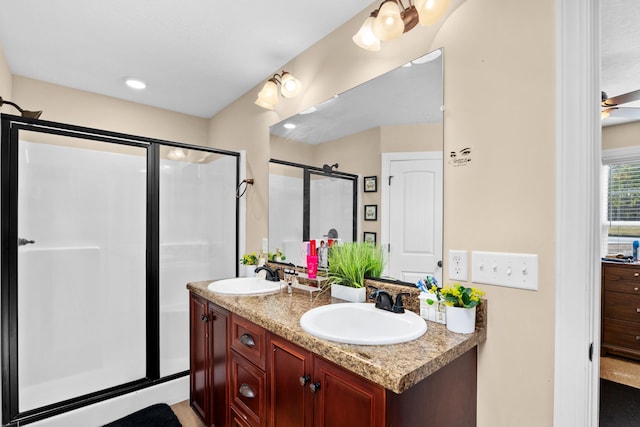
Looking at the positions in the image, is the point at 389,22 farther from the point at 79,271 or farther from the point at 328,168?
the point at 79,271

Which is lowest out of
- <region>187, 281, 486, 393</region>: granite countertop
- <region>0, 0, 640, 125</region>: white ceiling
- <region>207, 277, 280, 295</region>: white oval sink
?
<region>207, 277, 280, 295</region>: white oval sink

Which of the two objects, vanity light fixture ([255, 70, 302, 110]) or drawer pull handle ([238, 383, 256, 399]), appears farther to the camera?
vanity light fixture ([255, 70, 302, 110])

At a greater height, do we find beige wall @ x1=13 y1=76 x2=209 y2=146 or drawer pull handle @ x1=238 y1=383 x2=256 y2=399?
beige wall @ x1=13 y1=76 x2=209 y2=146

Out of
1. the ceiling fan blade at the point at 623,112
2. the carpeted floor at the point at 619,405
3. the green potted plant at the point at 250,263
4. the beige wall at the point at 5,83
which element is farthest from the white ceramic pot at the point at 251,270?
the ceiling fan blade at the point at 623,112

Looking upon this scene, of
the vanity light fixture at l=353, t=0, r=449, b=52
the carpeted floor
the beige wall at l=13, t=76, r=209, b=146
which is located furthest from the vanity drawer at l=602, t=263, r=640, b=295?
the beige wall at l=13, t=76, r=209, b=146

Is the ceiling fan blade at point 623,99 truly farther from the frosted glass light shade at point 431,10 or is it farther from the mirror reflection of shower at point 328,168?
the mirror reflection of shower at point 328,168

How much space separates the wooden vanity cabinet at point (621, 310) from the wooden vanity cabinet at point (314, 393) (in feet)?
11.0

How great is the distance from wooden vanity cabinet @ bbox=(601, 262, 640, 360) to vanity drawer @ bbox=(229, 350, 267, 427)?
11.3 feet

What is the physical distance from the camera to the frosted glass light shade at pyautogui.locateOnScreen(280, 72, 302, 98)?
6.76 feet

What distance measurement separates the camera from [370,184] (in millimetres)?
1635

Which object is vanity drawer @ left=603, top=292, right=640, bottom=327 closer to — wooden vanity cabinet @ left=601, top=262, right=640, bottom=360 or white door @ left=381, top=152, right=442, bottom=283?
wooden vanity cabinet @ left=601, top=262, right=640, bottom=360

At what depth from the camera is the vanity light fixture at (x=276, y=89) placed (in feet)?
6.79

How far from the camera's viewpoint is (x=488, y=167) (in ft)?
3.97

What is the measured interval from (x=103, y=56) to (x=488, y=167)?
2521 mm
